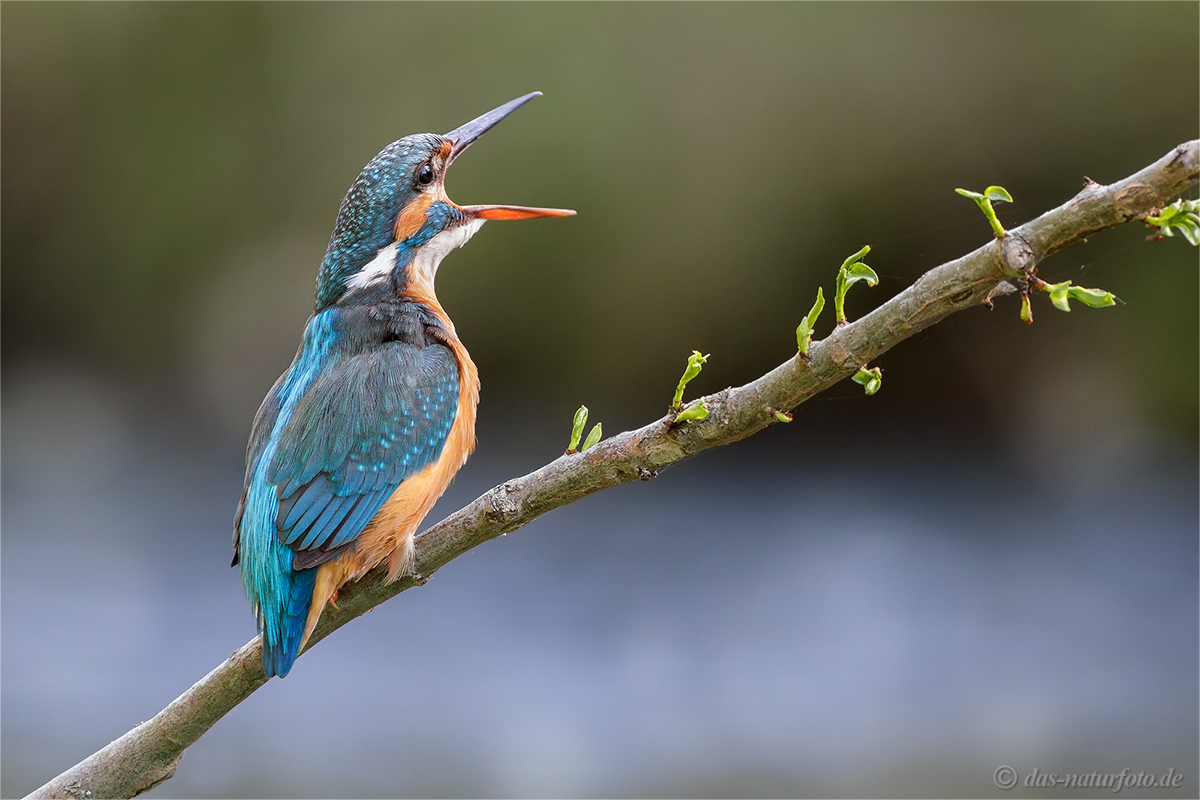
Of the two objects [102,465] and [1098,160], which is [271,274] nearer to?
[102,465]

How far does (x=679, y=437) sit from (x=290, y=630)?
2.40 ft

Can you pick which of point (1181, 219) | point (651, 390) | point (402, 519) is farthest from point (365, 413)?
point (651, 390)

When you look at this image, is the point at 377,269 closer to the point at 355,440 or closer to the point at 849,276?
the point at 355,440

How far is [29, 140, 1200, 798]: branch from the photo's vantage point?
41.5 inches

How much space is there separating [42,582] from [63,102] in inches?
85.7

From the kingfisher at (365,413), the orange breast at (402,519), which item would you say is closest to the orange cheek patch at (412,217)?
the kingfisher at (365,413)

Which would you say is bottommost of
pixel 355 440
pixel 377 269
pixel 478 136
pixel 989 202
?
pixel 989 202

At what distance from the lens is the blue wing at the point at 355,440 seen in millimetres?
1794

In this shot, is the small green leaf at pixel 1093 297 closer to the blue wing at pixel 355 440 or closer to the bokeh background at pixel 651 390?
the blue wing at pixel 355 440

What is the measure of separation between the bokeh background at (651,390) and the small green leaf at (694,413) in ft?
10.4

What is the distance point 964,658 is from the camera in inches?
180

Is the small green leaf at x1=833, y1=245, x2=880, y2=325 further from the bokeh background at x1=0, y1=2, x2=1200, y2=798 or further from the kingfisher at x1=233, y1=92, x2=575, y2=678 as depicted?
the bokeh background at x1=0, y1=2, x2=1200, y2=798

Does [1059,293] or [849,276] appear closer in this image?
[1059,293]

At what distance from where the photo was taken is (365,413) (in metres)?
1.91
